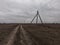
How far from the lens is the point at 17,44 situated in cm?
1912

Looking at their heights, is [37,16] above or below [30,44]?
above

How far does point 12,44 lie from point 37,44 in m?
2.96

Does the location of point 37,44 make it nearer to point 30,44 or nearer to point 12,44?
point 30,44

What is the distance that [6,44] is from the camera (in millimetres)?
19766

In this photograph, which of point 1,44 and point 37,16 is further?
point 37,16

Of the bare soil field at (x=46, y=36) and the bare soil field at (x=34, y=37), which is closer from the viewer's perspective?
the bare soil field at (x=34, y=37)

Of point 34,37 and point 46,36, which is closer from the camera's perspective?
point 34,37

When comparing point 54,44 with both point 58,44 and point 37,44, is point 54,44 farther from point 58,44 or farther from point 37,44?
point 37,44

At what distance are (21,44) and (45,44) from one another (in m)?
2.73

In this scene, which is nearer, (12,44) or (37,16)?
(12,44)

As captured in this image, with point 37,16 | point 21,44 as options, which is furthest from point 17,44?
point 37,16

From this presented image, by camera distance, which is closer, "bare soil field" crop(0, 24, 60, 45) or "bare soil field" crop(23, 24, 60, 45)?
"bare soil field" crop(0, 24, 60, 45)

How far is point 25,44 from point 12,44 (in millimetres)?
1651

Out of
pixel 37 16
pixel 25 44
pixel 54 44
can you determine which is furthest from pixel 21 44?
pixel 37 16
